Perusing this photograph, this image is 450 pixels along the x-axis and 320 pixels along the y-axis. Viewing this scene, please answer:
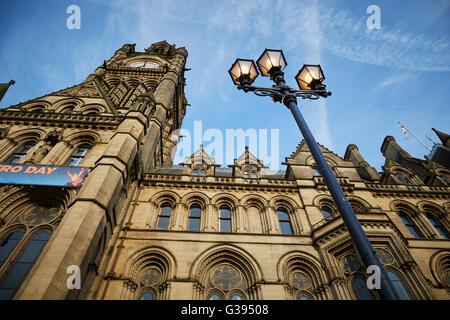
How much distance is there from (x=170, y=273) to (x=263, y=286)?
3.77 meters

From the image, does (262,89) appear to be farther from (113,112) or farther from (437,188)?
(437,188)

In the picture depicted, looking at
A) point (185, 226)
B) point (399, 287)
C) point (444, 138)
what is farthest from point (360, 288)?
point (444, 138)

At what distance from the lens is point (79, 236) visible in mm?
7848

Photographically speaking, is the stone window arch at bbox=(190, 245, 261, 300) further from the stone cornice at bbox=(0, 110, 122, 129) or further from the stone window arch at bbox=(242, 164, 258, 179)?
the stone cornice at bbox=(0, 110, 122, 129)

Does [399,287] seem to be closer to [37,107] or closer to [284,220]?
[284,220]

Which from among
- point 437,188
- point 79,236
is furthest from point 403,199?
point 79,236

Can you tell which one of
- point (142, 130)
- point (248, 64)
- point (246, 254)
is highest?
point (142, 130)

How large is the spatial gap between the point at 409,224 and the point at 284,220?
7.20m

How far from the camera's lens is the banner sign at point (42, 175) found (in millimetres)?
10375

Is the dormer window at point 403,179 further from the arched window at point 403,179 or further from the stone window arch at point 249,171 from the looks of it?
the stone window arch at point 249,171

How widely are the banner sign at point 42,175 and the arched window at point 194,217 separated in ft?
17.8

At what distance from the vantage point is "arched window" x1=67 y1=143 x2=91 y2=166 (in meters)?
12.8

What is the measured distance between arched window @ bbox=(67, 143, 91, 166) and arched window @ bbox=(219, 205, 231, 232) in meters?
7.83

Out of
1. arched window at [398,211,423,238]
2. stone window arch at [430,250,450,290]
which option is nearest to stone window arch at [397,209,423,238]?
arched window at [398,211,423,238]
